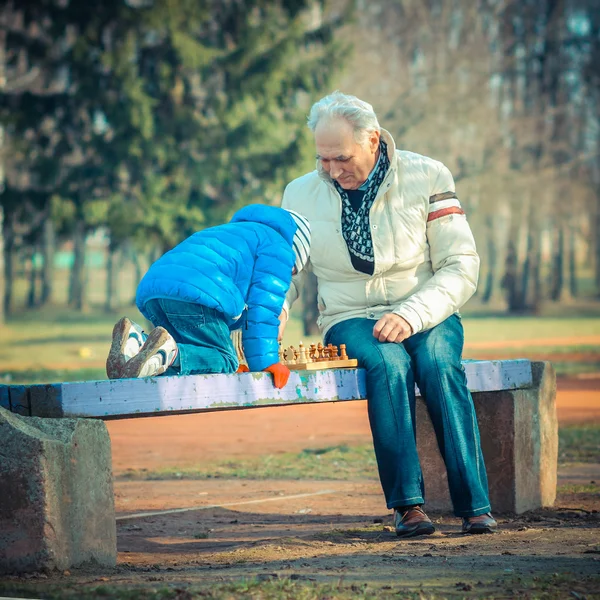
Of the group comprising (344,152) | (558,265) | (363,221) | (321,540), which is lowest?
(321,540)

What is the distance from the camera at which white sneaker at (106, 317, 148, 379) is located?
470cm

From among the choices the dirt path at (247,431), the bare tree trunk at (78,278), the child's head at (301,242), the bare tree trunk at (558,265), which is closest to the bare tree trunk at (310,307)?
the dirt path at (247,431)

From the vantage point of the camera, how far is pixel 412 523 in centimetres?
500

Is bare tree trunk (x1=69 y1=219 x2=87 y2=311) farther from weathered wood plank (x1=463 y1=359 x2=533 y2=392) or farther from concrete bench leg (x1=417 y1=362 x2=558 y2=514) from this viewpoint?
weathered wood plank (x1=463 y1=359 x2=533 y2=392)

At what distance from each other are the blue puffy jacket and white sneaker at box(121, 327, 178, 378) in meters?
0.30

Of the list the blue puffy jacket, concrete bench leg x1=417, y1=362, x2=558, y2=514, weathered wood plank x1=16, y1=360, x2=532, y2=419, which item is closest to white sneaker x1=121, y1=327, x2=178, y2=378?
weathered wood plank x1=16, y1=360, x2=532, y2=419

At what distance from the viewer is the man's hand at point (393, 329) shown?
5.12m

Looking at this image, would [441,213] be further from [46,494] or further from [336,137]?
[46,494]

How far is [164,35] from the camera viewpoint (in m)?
25.3

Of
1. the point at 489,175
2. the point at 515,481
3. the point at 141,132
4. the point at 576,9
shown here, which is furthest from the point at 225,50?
the point at 576,9

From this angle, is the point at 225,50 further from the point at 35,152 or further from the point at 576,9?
the point at 576,9

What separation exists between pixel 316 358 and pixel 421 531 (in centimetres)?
89

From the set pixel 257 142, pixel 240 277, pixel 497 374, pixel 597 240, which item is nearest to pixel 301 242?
pixel 240 277

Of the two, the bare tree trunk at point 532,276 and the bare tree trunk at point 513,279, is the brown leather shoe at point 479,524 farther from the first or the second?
the bare tree trunk at point 513,279
